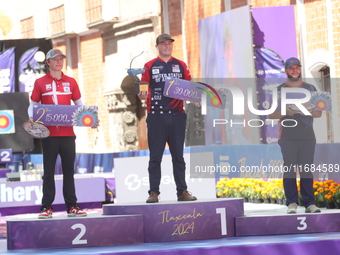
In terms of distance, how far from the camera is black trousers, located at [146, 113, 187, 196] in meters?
7.79

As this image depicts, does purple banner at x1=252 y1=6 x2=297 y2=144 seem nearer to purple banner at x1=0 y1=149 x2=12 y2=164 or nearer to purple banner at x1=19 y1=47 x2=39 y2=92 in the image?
purple banner at x1=0 y1=149 x2=12 y2=164

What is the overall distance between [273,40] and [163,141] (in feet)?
29.0

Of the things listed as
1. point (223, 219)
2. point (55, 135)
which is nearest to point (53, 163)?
point (55, 135)

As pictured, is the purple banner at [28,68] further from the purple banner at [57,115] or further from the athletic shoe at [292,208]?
the athletic shoe at [292,208]

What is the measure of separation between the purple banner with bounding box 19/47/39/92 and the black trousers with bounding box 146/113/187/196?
12780 mm

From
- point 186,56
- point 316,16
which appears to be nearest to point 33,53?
point 186,56

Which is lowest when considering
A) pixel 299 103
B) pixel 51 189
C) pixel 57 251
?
pixel 57 251

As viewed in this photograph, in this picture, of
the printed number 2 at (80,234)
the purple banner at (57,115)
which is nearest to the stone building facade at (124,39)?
the purple banner at (57,115)

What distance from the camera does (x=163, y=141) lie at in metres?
7.84

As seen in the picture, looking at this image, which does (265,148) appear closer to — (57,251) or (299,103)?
(299,103)

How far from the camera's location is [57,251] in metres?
6.98

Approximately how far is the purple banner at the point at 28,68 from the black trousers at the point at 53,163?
12676 millimetres

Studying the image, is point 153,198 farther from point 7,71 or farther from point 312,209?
point 7,71

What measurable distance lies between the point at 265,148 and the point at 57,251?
6.37m
